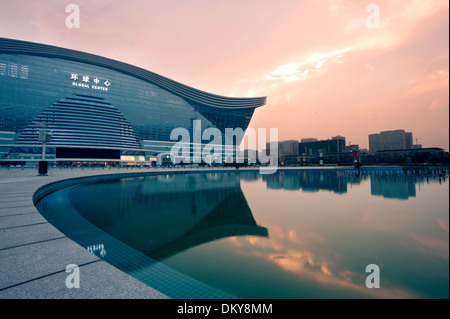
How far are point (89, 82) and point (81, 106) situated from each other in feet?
39.3

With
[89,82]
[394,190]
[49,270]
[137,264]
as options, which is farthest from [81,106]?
[394,190]

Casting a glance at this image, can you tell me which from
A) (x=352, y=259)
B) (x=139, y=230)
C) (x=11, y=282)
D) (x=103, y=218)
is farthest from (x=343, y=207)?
(x=11, y=282)

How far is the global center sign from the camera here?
88.9m

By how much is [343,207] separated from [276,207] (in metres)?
3.99

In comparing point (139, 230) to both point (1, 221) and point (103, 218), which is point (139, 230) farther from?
point (1, 221)

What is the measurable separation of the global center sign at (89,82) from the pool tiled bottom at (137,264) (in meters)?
104

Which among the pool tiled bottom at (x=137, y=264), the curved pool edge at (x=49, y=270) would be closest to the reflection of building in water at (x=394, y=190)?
the pool tiled bottom at (x=137, y=264)

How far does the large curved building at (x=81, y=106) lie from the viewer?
77.2 meters

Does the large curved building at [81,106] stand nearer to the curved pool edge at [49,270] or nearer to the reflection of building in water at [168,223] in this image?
the reflection of building in water at [168,223]

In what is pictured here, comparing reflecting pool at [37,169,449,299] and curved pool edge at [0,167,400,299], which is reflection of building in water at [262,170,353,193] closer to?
reflecting pool at [37,169,449,299]

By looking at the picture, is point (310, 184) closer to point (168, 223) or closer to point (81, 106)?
point (168, 223)

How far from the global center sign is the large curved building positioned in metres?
0.35
